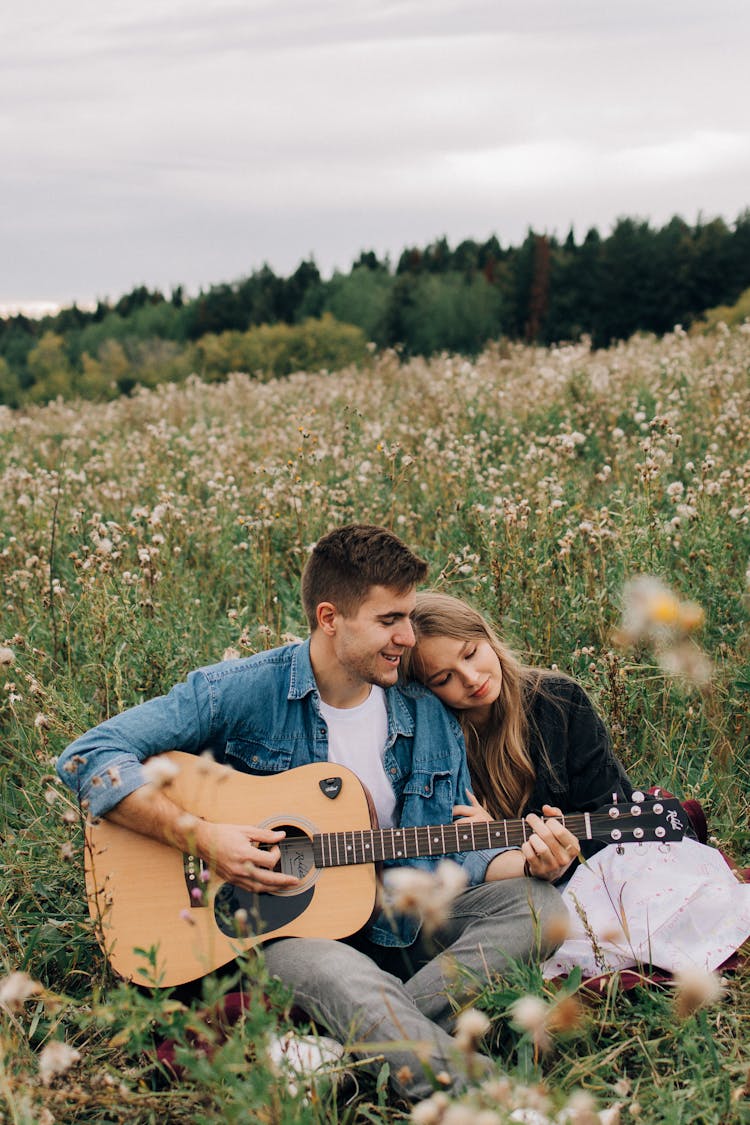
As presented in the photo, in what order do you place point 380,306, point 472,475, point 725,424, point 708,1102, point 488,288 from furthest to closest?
point 380,306, point 488,288, point 725,424, point 472,475, point 708,1102

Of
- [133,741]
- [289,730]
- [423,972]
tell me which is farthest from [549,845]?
[133,741]

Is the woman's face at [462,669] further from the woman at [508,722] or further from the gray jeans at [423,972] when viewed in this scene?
the gray jeans at [423,972]

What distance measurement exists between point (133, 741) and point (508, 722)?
1.19 m

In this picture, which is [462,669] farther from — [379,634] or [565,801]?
[565,801]

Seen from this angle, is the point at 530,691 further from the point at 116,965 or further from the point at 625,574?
the point at 116,965

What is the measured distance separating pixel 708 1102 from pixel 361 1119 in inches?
31.9

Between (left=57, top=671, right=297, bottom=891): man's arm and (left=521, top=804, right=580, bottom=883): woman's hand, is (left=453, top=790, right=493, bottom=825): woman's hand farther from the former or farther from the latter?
(left=57, top=671, right=297, bottom=891): man's arm

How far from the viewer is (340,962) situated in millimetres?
2609

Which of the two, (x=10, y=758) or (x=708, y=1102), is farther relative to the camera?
(x=10, y=758)

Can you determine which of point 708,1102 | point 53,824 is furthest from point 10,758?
point 708,1102

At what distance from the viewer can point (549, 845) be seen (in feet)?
8.96

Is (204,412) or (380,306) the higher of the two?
(380,306)

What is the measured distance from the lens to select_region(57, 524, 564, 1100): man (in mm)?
2682

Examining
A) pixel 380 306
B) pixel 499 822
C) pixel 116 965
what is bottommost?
pixel 116 965
